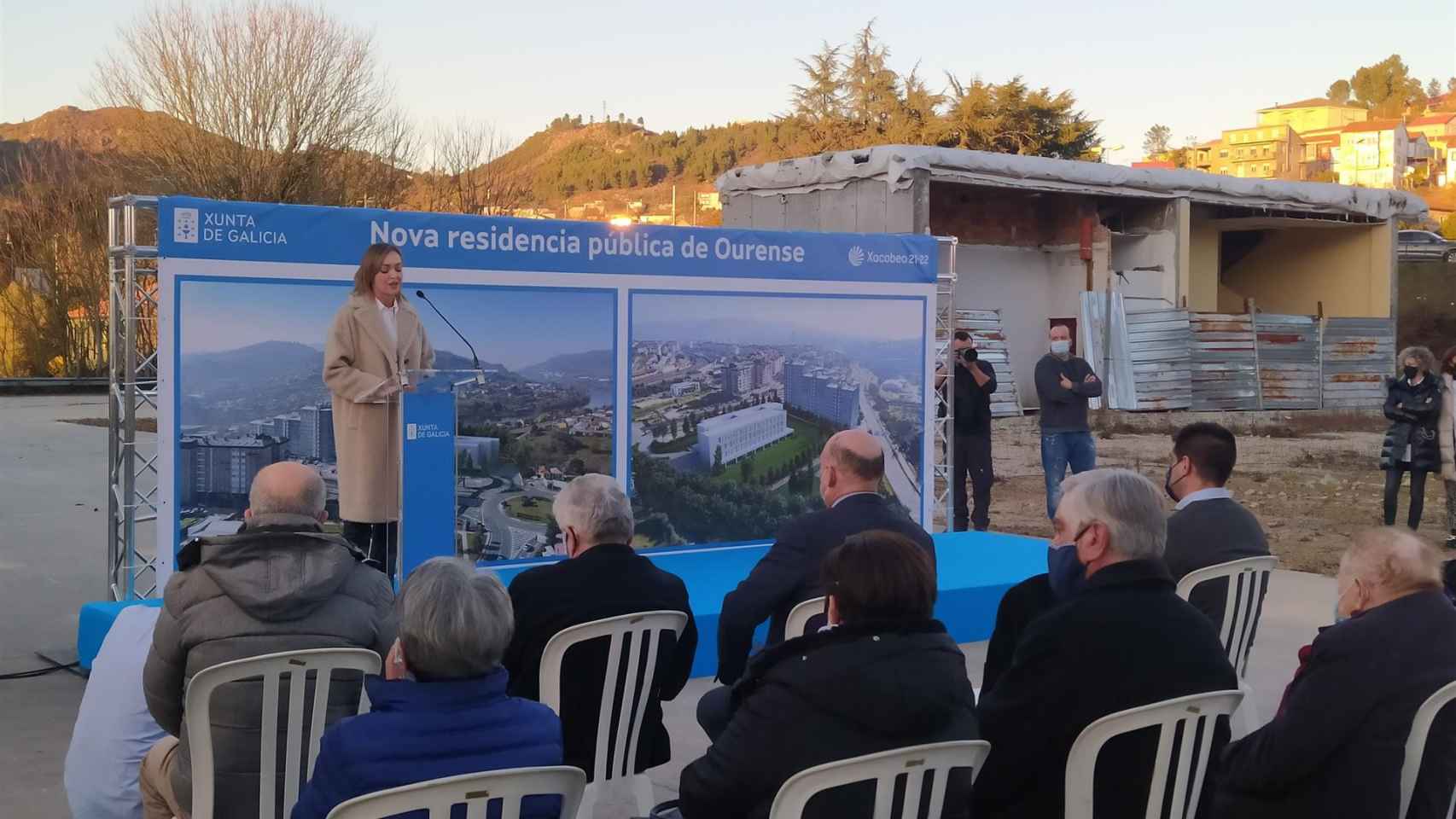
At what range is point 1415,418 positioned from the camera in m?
9.68

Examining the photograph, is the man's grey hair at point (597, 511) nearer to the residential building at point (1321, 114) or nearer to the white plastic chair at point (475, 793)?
the white plastic chair at point (475, 793)

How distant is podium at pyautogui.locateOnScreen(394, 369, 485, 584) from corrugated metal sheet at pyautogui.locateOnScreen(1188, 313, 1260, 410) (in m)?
18.7

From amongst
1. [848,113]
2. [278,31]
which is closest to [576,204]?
[848,113]

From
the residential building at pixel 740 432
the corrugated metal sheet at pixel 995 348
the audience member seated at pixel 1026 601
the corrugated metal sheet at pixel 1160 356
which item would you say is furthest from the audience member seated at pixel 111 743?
the corrugated metal sheet at pixel 1160 356

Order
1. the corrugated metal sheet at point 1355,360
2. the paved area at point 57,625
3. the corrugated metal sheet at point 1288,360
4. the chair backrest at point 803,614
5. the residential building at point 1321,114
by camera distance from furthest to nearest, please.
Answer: the residential building at point 1321,114, the corrugated metal sheet at point 1355,360, the corrugated metal sheet at point 1288,360, the paved area at point 57,625, the chair backrest at point 803,614

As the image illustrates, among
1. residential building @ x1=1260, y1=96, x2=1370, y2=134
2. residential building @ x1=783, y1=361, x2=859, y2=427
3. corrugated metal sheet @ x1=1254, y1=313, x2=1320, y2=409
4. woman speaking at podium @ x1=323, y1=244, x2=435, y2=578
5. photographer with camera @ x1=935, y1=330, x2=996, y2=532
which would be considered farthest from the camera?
residential building @ x1=1260, y1=96, x2=1370, y2=134

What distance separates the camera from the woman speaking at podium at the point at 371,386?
237 inches

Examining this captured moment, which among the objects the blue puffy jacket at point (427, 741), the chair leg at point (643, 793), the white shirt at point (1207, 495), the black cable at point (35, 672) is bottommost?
the black cable at point (35, 672)

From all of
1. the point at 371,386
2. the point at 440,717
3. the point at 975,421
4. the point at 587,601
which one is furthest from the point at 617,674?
the point at 975,421

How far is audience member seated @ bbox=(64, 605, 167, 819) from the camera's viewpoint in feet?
10.5

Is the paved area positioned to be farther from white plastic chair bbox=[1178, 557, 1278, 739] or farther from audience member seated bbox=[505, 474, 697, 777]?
white plastic chair bbox=[1178, 557, 1278, 739]

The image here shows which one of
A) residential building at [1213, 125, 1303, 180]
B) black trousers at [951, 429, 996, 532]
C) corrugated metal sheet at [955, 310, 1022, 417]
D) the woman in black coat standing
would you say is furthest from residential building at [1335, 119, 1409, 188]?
black trousers at [951, 429, 996, 532]

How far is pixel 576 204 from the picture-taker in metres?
90.2

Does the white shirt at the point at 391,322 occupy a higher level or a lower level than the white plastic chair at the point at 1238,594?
higher
